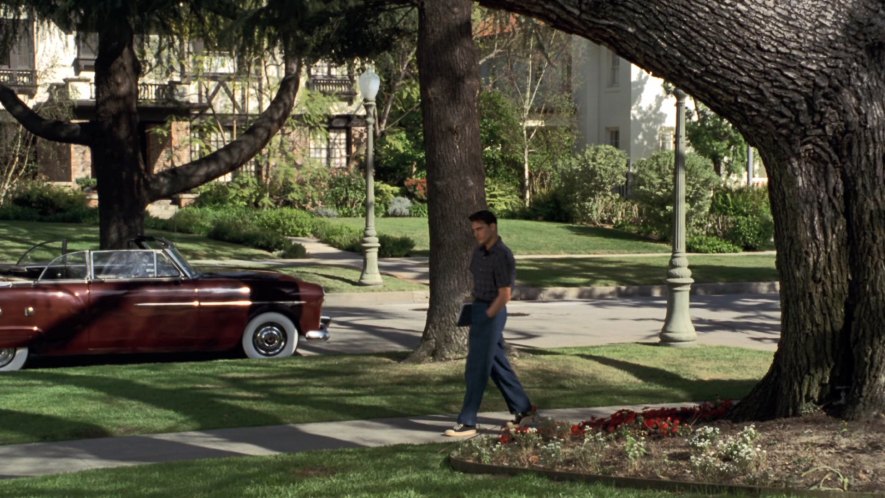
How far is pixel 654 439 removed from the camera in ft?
26.0

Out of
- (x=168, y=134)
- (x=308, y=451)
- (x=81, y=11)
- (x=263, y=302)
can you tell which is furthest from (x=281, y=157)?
(x=308, y=451)

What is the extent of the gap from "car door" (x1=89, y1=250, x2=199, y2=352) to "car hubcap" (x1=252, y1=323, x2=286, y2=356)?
2.55ft

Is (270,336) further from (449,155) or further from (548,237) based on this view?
(548,237)

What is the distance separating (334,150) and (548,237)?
13341mm

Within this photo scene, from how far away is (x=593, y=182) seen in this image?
3741 centimetres

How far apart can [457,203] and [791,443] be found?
252 inches

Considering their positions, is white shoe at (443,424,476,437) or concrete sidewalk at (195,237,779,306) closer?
white shoe at (443,424,476,437)

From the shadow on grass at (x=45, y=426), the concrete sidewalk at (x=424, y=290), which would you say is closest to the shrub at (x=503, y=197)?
the concrete sidewalk at (x=424, y=290)

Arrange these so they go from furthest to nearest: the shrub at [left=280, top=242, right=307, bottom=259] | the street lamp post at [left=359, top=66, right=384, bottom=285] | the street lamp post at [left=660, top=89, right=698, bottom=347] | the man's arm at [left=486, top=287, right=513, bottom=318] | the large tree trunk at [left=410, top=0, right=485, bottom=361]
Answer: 1. the shrub at [left=280, top=242, right=307, bottom=259]
2. the street lamp post at [left=359, top=66, right=384, bottom=285]
3. the street lamp post at [left=660, top=89, right=698, bottom=347]
4. the large tree trunk at [left=410, top=0, right=485, bottom=361]
5. the man's arm at [left=486, top=287, right=513, bottom=318]

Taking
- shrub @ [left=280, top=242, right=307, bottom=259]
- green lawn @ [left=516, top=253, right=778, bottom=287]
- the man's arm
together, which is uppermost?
the man's arm

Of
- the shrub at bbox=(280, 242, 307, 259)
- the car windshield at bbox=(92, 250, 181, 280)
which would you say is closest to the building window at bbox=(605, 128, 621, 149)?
the shrub at bbox=(280, 242, 307, 259)

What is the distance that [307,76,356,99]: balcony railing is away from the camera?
43.3 metres

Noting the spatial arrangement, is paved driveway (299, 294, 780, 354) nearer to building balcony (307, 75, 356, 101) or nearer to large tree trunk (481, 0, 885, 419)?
large tree trunk (481, 0, 885, 419)

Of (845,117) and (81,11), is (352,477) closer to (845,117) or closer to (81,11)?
(845,117)
